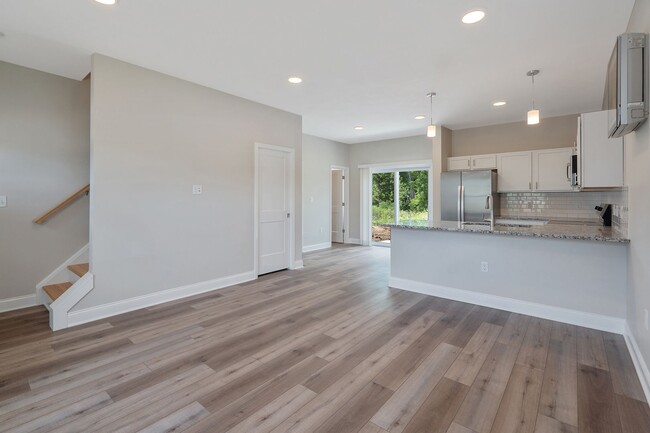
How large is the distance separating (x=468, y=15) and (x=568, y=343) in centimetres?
286

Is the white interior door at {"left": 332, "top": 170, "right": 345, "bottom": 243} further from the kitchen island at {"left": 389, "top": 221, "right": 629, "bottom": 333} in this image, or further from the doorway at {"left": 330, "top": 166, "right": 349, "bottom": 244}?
the kitchen island at {"left": 389, "top": 221, "right": 629, "bottom": 333}

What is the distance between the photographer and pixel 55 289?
3.48m

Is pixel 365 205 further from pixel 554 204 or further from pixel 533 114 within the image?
pixel 533 114

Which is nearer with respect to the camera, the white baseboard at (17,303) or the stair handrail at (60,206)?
the white baseboard at (17,303)

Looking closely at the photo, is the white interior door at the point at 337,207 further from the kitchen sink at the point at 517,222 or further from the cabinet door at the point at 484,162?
the kitchen sink at the point at 517,222

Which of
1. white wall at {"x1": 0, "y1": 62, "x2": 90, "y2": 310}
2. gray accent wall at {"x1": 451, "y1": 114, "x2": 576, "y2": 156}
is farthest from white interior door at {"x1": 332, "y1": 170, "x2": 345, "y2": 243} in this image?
white wall at {"x1": 0, "y1": 62, "x2": 90, "y2": 310}

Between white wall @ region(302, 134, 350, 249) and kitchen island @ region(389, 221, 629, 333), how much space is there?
335 cm

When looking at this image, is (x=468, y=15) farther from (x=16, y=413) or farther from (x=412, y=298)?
(x=16, y=413)

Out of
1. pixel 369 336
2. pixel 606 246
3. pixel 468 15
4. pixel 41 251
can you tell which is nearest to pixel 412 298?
pixel 369 336

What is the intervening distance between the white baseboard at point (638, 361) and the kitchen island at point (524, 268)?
0.27 metres

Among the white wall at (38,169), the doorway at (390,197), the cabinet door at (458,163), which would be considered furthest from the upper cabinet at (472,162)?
the white wall at (38,169)

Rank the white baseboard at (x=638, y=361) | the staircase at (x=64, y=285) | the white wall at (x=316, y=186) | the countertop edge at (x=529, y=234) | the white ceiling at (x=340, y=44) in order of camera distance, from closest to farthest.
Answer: the white baseboard at (x=638, y=361) → the white ceiling at (x=340, y=44) → the countertop edge at (x=529, y=234) → the staircase at (x=64, y=285) → the white wall at (x=316, y=186)

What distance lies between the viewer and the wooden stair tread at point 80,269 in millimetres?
3425

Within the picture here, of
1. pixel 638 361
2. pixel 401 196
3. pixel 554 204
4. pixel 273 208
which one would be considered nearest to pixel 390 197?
pixel 401 196
